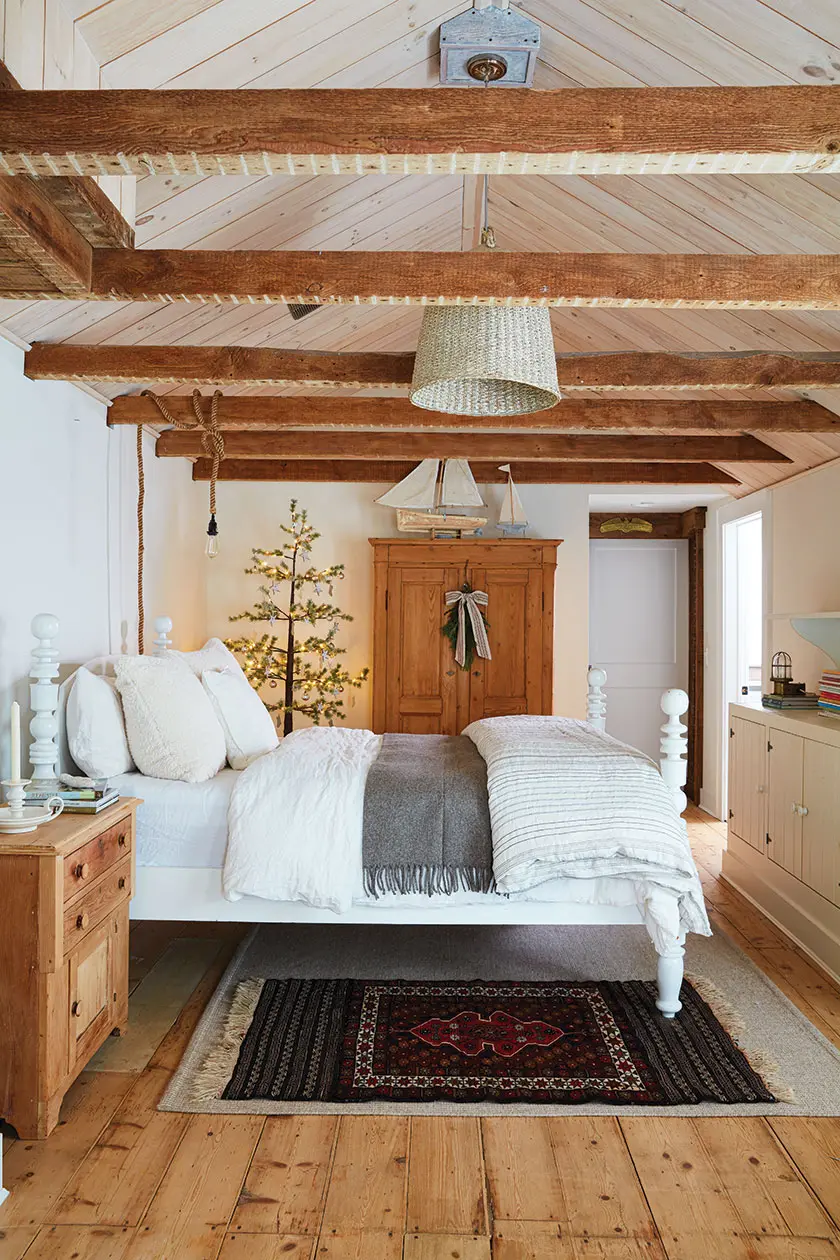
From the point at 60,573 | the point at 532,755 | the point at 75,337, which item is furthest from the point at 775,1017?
the point at 75,337

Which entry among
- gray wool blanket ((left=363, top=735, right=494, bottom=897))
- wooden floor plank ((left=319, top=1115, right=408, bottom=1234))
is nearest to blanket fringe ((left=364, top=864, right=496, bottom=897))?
gray wool blanket ((left=363, top=735, right=494, bottom=897))

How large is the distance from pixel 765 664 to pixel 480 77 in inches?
145

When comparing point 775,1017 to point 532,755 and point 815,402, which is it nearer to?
point 532,755

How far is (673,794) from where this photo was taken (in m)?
3.04

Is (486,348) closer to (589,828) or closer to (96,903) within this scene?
(589,828)

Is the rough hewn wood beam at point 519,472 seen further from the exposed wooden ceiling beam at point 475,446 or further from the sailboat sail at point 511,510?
the exposed wooden ceiling beam at point 475,446

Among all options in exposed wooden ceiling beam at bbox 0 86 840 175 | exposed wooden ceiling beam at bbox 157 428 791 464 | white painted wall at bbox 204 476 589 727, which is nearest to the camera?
exposed wooden ceiling beam at bbox 0 86 840 175

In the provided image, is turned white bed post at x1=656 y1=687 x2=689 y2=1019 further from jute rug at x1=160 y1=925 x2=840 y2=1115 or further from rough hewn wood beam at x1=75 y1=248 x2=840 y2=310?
rough hewn wood beam at x1=75 y1=248 x2=840 y2=310

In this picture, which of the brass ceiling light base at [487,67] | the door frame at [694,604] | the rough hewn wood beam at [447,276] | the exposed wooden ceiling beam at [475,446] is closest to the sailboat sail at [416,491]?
the exposed wooden ceiling beam at [475,446]

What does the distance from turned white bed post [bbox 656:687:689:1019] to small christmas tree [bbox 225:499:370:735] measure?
2.76 meters

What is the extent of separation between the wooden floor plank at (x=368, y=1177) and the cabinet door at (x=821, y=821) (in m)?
1.96

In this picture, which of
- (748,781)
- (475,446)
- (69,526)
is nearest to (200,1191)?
(69,526)

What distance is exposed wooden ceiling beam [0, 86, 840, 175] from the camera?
1712mm

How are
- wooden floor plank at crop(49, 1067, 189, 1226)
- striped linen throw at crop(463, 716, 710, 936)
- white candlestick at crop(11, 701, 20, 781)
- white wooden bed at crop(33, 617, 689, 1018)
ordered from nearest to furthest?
wooden floor plank at crop(49, 1067, 189, 1226), white candlestick at crop(11, 701, 20, 781), striped linen throw at crop(463, 716, 710, 936), white wooden bed at crop(33, 617, 689, 1018)
